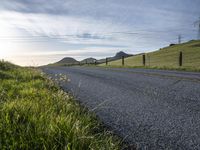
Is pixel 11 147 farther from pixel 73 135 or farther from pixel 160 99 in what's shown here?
pixel 160 99

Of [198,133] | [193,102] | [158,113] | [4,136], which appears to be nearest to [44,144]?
[4,136]

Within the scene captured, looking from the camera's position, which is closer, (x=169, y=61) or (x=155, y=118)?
(x=155, y=118)

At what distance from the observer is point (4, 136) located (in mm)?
2672

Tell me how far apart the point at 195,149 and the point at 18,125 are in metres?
2.01

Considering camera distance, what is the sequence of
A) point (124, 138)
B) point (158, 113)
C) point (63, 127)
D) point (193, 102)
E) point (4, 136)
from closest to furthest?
1. point (4, 136)
2. point (63, 127)
3. point (124, 138)
4. point (158, 113)
5. point (193, 102)

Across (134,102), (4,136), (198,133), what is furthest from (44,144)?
(134,102)

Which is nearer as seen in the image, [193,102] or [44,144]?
[44,144]

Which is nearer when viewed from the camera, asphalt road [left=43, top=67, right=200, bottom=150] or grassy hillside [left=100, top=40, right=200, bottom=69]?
asphalt road [left=43, top=67, right=200, bottom=150]

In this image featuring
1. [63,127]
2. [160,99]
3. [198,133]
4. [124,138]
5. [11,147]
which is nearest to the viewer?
[11,147]

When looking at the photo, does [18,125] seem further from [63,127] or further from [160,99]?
[160,99]

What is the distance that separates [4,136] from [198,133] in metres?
2.35

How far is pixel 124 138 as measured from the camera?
3.08 metres

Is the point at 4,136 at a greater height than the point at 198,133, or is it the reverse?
the point at 4,136

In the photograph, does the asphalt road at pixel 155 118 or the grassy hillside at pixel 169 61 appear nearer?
the asphalt road at pixel 155 118
